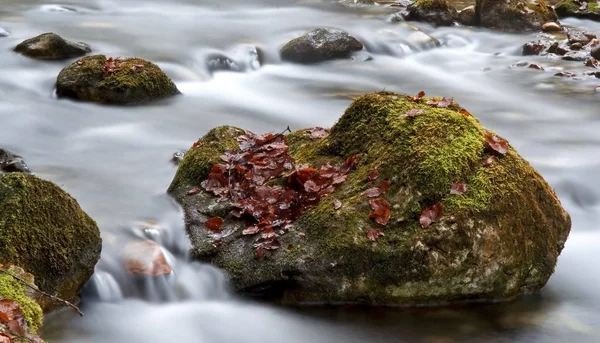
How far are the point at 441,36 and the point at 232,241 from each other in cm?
1147

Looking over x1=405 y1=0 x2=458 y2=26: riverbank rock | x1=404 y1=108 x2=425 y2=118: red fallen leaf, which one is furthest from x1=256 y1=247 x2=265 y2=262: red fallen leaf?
x1=405 y1=0 x2=458 y2=26: riverbank rock

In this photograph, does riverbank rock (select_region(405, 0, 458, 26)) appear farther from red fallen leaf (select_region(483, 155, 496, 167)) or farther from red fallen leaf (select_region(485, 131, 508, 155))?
red fallen leaf (select_region(483, 155, 496, 167))

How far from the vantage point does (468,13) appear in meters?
17.0

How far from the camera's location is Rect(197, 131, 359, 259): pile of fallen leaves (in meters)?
5.81

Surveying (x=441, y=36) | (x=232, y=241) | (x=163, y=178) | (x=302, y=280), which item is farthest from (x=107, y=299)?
(x=441, y=36)

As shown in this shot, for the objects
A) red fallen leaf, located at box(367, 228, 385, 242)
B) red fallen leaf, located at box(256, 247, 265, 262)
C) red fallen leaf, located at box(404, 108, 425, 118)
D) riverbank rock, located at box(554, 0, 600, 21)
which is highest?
riverbank rock, located at box(554, 0, 600, 21)

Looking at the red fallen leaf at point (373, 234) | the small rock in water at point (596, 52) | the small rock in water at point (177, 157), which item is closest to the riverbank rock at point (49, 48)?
the small rock in water at point (177, 157)

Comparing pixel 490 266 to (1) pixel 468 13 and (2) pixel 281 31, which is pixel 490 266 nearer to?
(2) pixel 281 31

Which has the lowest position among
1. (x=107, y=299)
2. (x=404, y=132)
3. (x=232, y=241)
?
(x=107, y=299)

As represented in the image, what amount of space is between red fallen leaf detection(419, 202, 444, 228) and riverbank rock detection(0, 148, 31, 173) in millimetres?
4529

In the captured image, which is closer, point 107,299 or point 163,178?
point 107,299

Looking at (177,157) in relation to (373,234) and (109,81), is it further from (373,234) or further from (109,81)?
(373,234)

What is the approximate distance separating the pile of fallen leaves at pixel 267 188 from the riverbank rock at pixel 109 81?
4171mm

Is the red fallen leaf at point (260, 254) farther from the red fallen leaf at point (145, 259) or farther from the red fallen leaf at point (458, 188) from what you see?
the red fallen leaf at point (458, 188)
